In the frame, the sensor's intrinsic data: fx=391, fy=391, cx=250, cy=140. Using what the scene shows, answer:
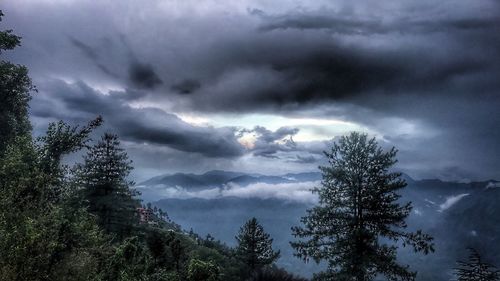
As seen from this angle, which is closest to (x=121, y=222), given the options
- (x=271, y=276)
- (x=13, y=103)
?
(x=13, y=103)

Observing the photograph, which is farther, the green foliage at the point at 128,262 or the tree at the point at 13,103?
the tree at the point at 13,103

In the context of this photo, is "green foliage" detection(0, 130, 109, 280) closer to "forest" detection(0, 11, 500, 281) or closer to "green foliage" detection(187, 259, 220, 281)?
"forest" detection(0, 11, 500, 281)

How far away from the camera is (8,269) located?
10992 millimetres

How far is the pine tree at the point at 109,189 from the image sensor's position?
126 ft

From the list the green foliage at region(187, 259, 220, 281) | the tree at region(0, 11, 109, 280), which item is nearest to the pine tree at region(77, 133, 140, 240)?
the tree at region(0, 11, 109, 280)

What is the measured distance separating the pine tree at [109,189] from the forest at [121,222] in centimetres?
10

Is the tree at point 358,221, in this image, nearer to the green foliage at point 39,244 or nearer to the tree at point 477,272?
the tree at point 477,272

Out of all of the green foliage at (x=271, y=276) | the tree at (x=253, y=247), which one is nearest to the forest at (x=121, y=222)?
the green foliage at (x=271, y=276)

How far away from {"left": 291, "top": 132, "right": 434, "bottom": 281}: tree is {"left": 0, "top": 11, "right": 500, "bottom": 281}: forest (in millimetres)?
63

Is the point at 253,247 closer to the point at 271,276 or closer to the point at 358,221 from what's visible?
the point at 358,221

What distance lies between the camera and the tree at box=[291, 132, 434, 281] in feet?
78.0

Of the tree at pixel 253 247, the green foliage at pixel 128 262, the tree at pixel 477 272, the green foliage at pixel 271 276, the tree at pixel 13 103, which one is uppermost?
the tree at pixel 13 103

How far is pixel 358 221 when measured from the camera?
24594 millimetres

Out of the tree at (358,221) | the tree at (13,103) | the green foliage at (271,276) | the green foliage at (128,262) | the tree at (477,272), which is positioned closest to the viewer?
the green foliage at (271,276)
